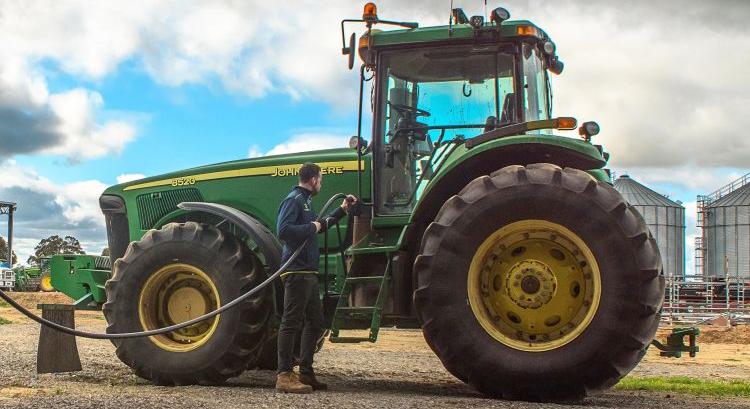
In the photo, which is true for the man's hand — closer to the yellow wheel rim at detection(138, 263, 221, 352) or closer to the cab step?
the cab step

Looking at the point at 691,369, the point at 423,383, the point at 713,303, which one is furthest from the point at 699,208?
the point at 423,383

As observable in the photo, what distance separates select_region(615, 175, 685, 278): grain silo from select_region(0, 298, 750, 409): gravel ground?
24.3 meters

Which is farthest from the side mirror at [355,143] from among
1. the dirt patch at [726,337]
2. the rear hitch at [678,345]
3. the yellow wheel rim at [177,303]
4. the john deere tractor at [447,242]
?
the dirt patch at [726,337]

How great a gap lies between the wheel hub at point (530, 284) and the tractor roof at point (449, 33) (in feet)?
6.98

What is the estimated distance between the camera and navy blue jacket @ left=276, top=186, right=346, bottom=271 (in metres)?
7.63

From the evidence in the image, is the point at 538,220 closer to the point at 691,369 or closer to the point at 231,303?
the point at 231,303

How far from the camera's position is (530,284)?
22.5 ft

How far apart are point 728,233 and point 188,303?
109 ft

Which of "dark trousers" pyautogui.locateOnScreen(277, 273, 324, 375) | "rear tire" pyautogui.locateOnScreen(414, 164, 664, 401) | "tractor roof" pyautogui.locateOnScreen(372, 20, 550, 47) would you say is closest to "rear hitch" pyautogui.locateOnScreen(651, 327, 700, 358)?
"rear tire" pyautogui.locateOnScreen(414, 164, 664, 401)

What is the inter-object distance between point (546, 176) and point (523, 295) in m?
0.92

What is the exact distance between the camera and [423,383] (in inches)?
369

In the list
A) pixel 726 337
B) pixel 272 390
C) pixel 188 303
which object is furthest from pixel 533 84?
pixel 726 337

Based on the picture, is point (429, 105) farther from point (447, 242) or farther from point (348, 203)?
point (447, 242)

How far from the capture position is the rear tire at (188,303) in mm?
7945
